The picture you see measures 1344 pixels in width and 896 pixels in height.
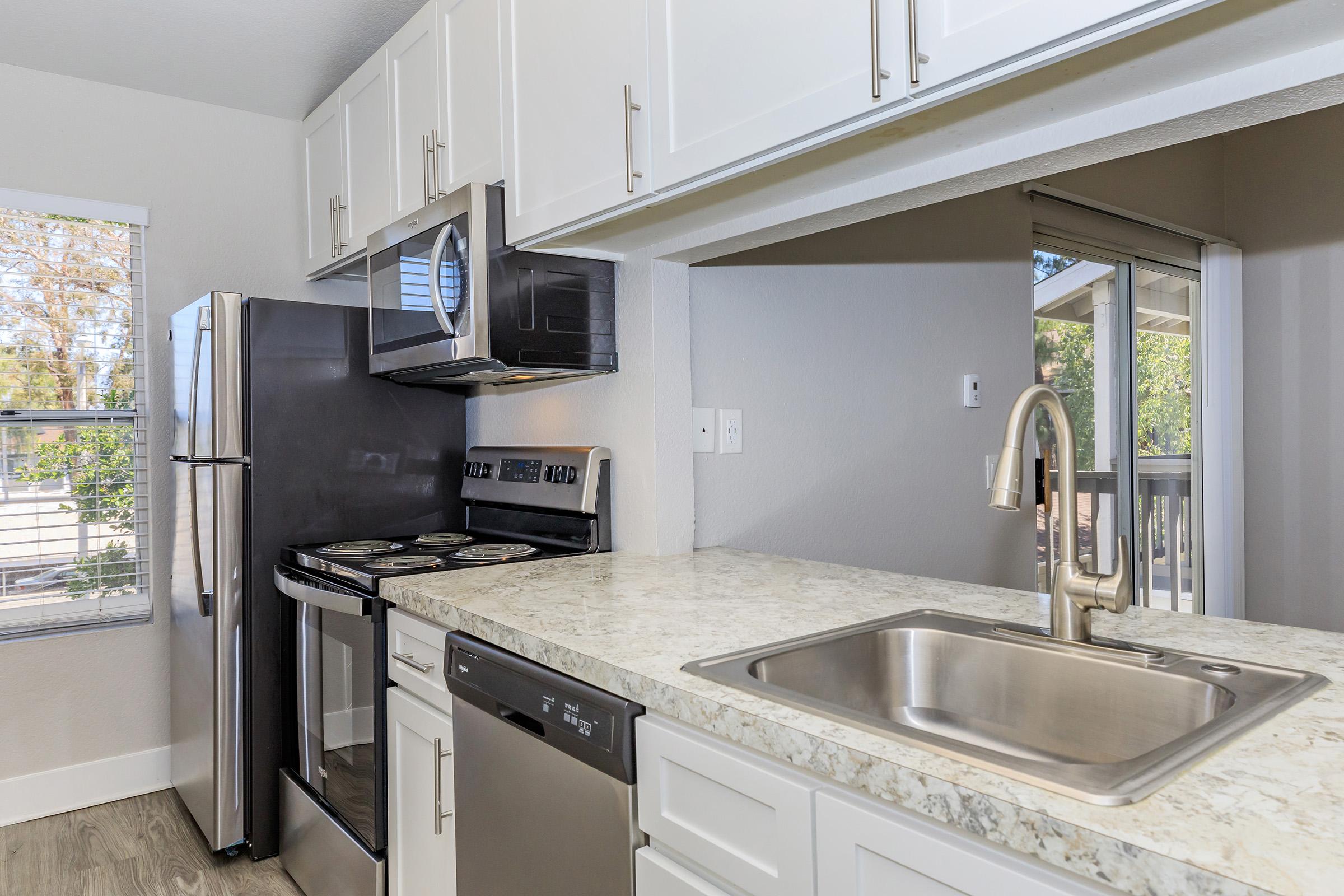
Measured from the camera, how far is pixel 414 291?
211 cm

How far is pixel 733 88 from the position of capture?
4.21ft

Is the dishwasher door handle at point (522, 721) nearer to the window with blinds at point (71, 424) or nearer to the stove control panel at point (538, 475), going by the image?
the stove control panel at point (538, 475)

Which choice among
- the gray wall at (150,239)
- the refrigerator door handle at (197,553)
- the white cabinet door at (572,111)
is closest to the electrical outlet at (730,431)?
the white cabinet door at (572,111)

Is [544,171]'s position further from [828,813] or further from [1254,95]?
[828,813]

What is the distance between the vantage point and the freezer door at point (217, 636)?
2250mm

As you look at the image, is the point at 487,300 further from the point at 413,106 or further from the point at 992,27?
the point at 992,27

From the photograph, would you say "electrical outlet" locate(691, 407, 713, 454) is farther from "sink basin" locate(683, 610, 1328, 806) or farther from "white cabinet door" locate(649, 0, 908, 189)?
"sink basin" locate(683, 610, 1328, 806)

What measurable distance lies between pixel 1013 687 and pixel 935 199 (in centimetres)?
79

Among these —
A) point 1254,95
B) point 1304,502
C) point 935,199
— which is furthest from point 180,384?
point 1304,502

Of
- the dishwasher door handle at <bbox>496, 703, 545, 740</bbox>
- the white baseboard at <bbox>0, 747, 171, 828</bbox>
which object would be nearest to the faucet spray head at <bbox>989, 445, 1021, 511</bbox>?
the dishwasher door handle at <bbox>496, 703, 545, 740</bbox>

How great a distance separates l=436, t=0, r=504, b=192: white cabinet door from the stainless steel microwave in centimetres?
10

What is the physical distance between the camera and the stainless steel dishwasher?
1.08 metres

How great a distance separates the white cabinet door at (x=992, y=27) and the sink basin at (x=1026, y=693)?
72cm

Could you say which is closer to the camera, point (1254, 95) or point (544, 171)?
point (1254, 95)
